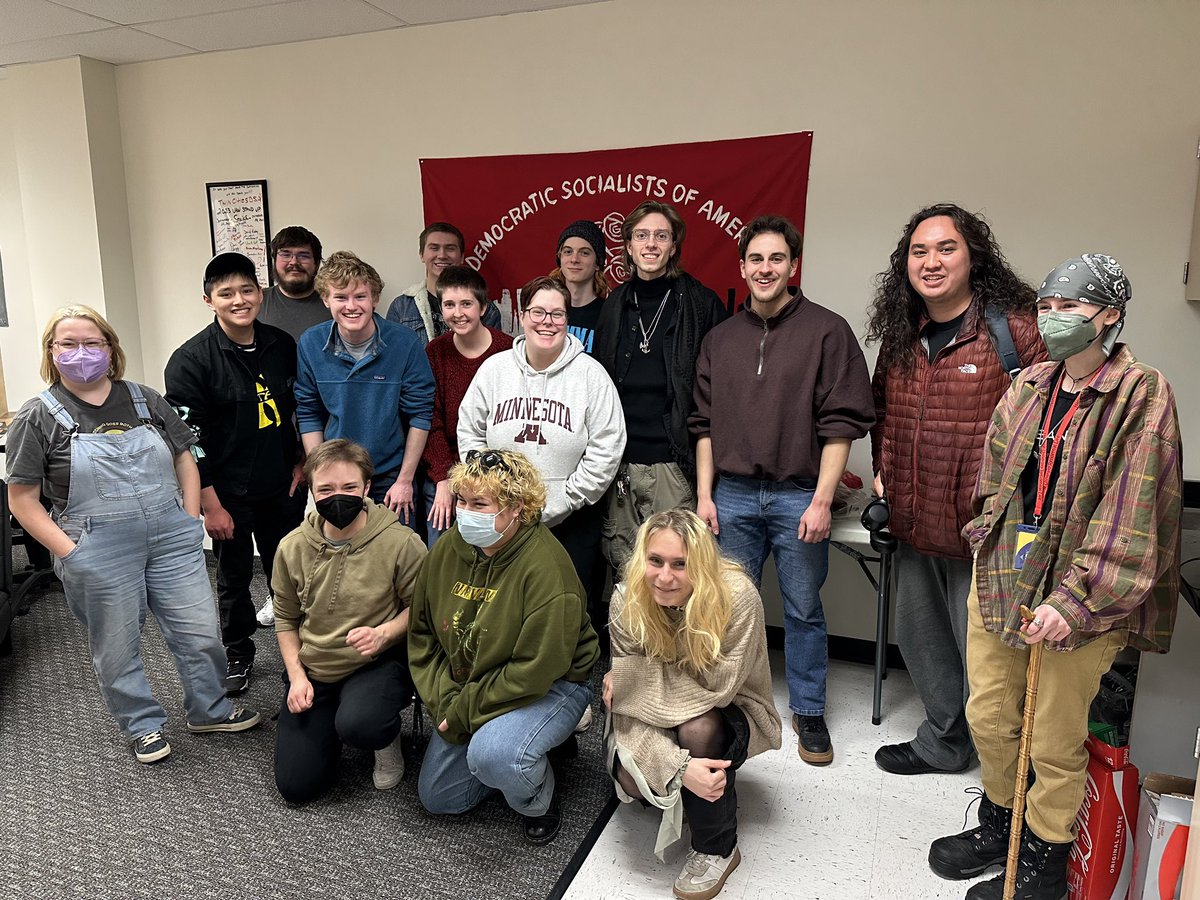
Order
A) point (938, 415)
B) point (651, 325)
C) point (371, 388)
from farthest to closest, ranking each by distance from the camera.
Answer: point (371, 388) < point (651, 325) < point (938, 415)

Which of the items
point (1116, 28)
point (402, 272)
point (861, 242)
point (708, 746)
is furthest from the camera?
point (402, 272)

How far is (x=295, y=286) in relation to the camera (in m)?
3.47

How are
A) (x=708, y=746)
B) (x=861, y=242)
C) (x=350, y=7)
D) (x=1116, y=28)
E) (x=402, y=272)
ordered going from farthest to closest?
(x=402, y=272), (x=350, y=7), (x=861, y=242), (x=1116, y=28), (x=708, y=746)

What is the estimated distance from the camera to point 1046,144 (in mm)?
2740

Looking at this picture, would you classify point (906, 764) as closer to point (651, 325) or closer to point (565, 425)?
point (565, 425)

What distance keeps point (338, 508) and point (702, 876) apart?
1303mm

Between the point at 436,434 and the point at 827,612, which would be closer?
the point at 436,434

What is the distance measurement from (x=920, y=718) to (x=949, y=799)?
48cm

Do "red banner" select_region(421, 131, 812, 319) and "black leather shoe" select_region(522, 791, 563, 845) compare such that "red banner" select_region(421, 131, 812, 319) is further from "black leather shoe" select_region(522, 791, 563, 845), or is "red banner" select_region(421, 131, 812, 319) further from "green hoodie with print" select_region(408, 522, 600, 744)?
"black leather shoe" select_region(522, 791, 563, 845)

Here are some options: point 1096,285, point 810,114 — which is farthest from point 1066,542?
point 810,114

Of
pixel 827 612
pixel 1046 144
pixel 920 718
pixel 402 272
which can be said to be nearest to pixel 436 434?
pixel 402 272

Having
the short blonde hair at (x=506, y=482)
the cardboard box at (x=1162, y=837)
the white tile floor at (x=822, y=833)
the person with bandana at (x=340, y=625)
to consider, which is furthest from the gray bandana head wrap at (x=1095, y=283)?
the person with bandana at (x=340, y=625)

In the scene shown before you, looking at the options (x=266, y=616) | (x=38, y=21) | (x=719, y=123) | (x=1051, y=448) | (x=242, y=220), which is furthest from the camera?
(x=242, y=220)

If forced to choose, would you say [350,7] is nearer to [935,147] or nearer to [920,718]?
[935,147]
